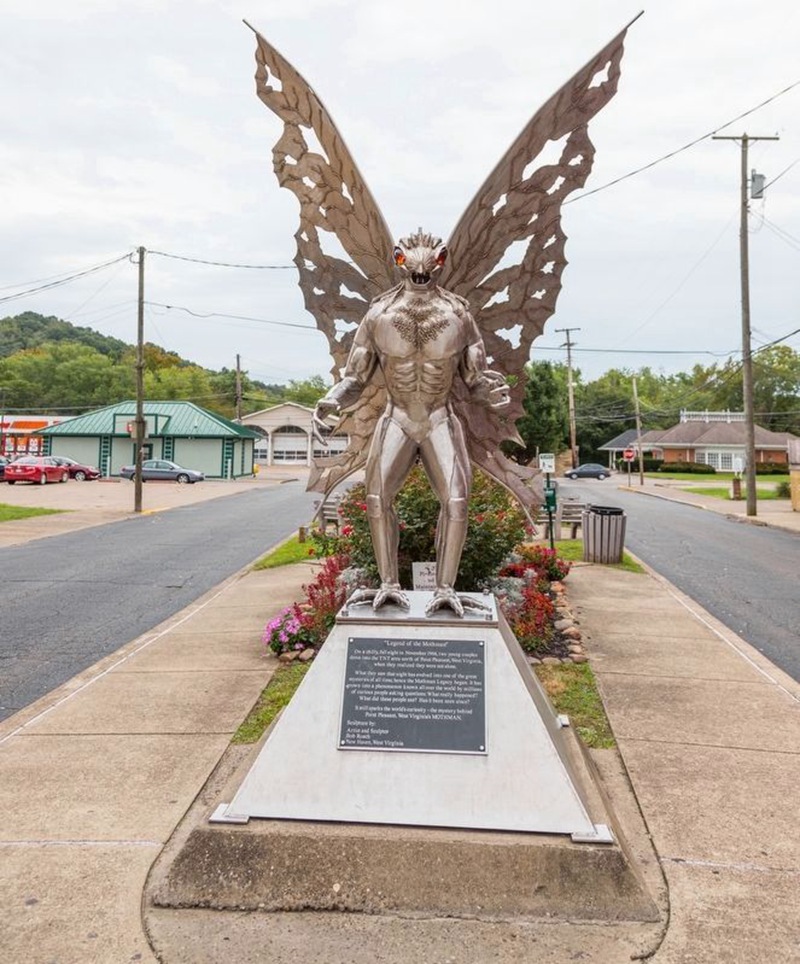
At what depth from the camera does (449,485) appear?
4293 millimetres

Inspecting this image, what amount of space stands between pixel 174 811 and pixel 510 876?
5.73 ft

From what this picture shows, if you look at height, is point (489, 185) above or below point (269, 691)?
above

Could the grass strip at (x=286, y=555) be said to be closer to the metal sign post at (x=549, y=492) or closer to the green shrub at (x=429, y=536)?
the green shrub at (x=429, y=536)

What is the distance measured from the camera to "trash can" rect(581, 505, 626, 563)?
12594 millimetres

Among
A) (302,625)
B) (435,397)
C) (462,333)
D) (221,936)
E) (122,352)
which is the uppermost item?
(122,352)

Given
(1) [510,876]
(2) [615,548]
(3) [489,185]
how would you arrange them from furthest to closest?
(2) [615,548] < (3) [489,185] < (1) [510,876]

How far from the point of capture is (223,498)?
29469 mm

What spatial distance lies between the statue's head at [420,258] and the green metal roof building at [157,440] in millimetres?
41085

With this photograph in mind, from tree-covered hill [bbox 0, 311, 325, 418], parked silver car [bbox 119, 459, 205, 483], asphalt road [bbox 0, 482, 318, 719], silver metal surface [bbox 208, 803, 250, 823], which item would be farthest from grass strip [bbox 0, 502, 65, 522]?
tree-covered hill [bbox 0, 311, 325, 418]

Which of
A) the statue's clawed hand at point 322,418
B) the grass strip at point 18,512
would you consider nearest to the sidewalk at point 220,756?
the statue's clawed hand at point 322,418

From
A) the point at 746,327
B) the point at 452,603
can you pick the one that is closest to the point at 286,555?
the point at 452,603

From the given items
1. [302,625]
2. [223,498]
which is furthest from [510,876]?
[223,498]

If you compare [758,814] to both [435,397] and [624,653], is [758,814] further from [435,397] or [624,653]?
[624,653]

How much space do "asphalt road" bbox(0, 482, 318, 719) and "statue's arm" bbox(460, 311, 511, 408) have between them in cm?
404
